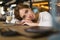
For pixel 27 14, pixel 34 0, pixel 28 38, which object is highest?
pixel 34 0

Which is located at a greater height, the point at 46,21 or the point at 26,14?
the point at 26,14

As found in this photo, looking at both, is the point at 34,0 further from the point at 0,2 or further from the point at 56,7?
the point at 56,7

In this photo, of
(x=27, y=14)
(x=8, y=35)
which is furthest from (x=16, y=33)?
(x=27, y=14)

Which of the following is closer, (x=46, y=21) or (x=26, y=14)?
(x=46, y=21)

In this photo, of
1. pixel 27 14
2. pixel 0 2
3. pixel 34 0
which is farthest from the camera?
pixel 0 2

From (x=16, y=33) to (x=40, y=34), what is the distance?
2.9 inches

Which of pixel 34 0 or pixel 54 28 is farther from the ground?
pixel 34 0

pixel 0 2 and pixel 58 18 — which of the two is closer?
pixel 58 18

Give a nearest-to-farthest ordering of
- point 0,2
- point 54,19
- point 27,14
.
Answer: point 54,19 < point 27,14 < point 0,2

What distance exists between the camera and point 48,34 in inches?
12.0

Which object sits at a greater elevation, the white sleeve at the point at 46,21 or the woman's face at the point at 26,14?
the woman's face at the point at 26,14

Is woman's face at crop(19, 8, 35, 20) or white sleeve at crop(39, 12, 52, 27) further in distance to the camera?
woman's face at crop(19, 8, 35, 20)

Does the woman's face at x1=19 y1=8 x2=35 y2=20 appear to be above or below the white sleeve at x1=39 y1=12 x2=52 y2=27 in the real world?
above

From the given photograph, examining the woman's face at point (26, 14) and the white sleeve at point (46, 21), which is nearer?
the white sleeve at point (46, 21)
